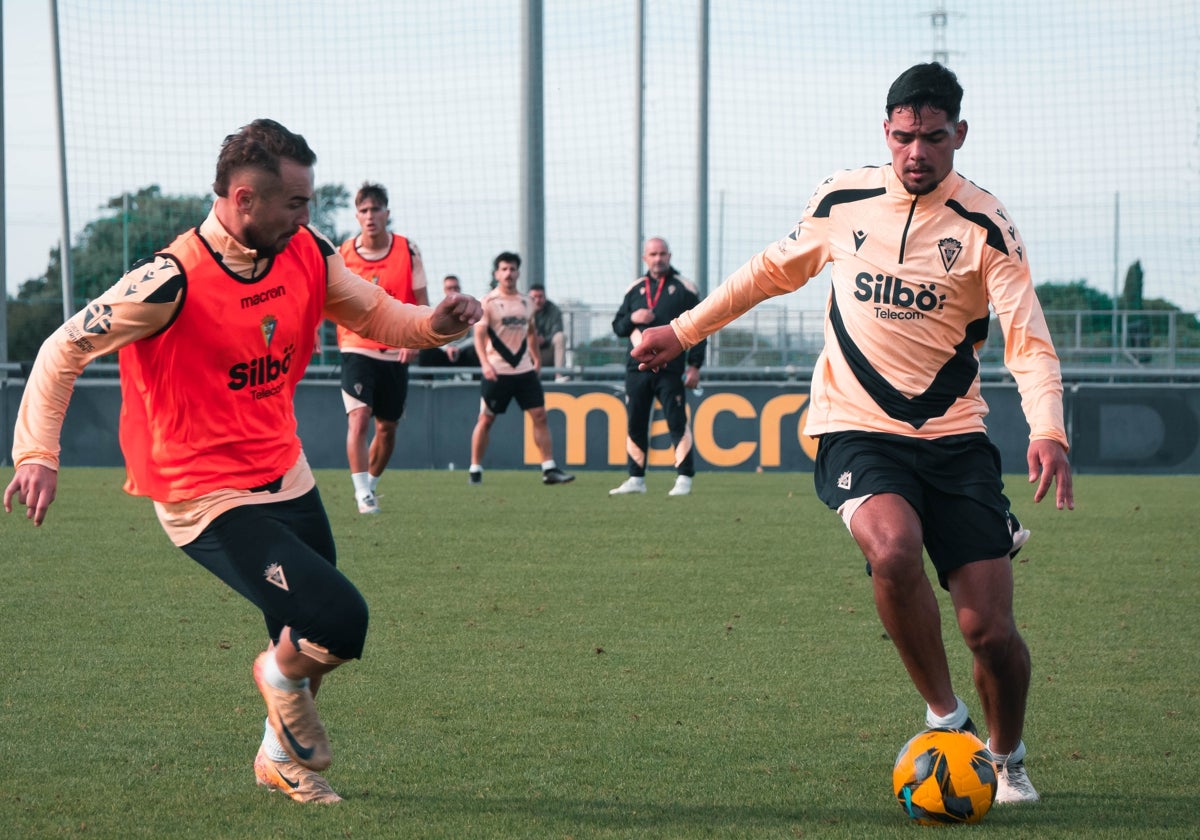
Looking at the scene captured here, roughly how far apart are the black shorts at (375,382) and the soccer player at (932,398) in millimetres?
7285

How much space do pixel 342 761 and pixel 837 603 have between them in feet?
12.0

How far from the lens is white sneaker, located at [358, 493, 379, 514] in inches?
468

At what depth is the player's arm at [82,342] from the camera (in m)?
4.01

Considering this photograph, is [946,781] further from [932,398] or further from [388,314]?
[388,314]

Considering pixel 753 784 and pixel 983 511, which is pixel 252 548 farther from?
pixel 983 511

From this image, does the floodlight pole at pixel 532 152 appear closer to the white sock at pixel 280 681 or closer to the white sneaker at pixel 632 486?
the white sneaker at pixel 632 486

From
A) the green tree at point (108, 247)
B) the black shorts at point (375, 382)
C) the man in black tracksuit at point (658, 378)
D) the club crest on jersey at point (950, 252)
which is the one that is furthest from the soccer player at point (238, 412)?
the green tree at point (108, 247)

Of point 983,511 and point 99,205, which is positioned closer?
point 983,511

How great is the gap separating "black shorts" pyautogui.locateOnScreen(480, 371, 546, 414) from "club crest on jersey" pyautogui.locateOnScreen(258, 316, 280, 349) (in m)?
10.3

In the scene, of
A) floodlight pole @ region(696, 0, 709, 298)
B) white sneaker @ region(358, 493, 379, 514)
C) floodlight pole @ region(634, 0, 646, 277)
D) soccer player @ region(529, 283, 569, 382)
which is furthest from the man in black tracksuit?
floodlight pole @ region(634, 0, 646, 277)

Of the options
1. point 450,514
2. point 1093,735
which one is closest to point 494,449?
point 450,514

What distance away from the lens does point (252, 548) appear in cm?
413

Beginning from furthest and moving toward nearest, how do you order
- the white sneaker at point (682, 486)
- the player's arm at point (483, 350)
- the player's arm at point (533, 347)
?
1. the player's arm at point (533, 347)
2. the player's arm at point (483, 350)
3. the white sneaker at point (682, 486)

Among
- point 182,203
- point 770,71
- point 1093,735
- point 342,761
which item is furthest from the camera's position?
point 182,203
